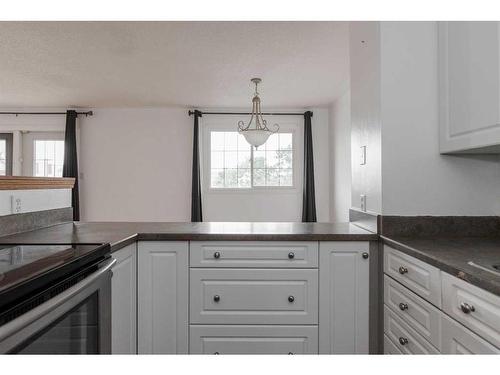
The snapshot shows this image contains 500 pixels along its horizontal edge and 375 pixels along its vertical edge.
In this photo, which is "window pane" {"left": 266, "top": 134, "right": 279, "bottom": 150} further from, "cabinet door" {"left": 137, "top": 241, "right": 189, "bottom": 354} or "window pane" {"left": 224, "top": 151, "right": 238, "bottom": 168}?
"cabinet door" {"left": 137, "top": 241, "right": 189, "bottom": 354}

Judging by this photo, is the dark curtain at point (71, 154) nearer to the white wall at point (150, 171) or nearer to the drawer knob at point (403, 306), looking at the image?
the white wall at point (150, 171)

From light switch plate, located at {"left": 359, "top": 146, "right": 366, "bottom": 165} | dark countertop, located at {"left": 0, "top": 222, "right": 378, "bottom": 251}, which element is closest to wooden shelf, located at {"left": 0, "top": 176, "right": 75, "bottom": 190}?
dark countertop, located at {"left": 0, "top": 222, "right": 378, "bottom": 251}

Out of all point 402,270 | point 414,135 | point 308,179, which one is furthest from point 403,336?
point 308,179

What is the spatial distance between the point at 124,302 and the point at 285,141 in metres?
4.27

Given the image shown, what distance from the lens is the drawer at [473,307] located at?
2.94 feet

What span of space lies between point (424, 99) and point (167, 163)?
430 cm

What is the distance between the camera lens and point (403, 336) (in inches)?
56.6

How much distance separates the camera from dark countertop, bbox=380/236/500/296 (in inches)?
37.7

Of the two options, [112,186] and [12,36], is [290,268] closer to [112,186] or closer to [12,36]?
[12,36]

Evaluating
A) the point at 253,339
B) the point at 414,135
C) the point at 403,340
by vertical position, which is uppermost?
the point at 414,135

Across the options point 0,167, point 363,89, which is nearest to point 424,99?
point 363,89

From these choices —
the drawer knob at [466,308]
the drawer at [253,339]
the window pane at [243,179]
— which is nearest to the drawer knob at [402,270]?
the drawer knob at [466,308]

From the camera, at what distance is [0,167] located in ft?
17.5

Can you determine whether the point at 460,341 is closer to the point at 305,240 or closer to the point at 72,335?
the point at 305,240
